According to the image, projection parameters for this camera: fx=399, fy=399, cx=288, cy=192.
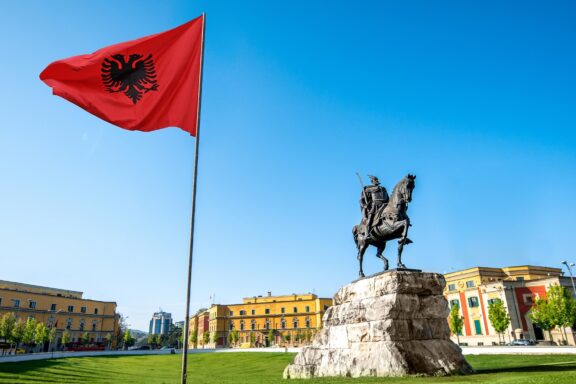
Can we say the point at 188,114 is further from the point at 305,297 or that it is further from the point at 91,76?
the point at 305,297

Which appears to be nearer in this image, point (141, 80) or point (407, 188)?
point (141, 80)

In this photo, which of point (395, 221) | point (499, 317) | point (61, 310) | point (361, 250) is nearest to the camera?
point (395, 221)

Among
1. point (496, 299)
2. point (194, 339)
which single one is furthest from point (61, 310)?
point (496, 299)

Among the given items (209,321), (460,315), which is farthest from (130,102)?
(209,321)

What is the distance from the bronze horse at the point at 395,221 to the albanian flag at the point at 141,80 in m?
8.37

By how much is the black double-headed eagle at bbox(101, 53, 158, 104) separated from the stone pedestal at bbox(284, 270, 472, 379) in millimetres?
9730

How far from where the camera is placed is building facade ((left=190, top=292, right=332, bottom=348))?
98.5m

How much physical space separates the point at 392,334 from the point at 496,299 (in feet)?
167

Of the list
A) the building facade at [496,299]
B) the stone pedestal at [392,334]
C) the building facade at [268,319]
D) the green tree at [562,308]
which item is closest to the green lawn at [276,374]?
the stone pedestal at [392,334]

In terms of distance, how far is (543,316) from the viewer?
4812 centimetres

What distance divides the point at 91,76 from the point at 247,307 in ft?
337

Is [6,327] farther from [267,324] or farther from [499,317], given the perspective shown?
[499,317]

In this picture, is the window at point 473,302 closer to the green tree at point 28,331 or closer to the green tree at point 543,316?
the green tree at point 543,316

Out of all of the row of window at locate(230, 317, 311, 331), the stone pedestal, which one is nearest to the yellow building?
the row of window at locate(230, 317, 311, 331)
